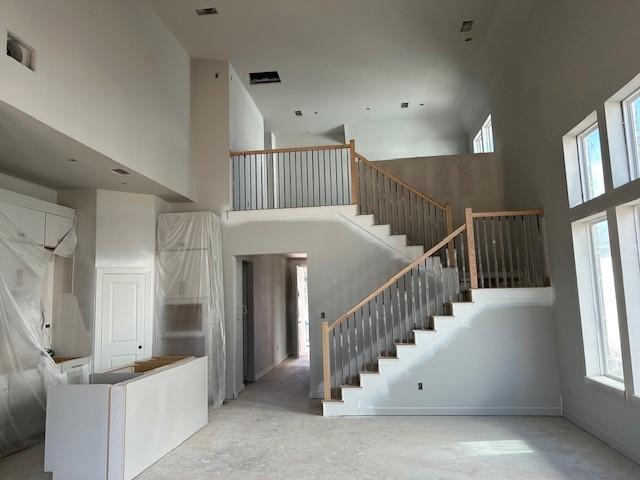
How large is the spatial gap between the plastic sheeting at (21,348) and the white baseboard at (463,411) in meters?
3.70

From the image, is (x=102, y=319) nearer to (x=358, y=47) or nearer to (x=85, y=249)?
(x=85, y=249)

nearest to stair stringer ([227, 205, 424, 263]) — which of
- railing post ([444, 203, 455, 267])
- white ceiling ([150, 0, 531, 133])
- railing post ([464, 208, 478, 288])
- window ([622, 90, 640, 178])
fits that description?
railing post ([444, 203, 455, 267])

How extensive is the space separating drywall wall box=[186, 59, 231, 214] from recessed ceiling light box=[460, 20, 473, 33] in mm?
3807

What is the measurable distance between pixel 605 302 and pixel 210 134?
591cm

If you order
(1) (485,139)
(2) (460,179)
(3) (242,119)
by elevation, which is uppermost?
(3) (242,119)

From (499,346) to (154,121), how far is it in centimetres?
534

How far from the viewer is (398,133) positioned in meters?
10.5

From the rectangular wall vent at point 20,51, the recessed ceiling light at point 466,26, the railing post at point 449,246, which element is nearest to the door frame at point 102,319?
the rectangular wall vent at point 20,51

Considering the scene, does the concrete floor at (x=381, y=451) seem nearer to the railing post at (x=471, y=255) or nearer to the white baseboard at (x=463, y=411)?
the white baseboard at (x=463, y=411)

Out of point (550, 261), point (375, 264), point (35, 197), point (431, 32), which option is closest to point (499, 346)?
point (550, 261)

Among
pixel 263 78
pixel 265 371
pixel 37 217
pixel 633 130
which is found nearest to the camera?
pixel 633 130

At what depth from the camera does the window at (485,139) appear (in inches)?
337

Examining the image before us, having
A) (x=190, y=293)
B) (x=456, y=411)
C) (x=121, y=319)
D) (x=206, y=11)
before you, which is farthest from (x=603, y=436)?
(x=206, y=11)

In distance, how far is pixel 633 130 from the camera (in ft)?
12.0
